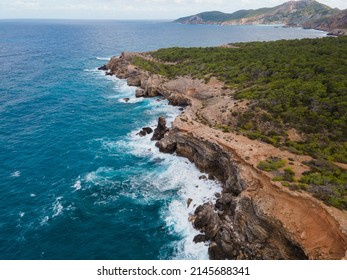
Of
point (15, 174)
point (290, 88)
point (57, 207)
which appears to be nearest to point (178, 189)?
point (57, 207)

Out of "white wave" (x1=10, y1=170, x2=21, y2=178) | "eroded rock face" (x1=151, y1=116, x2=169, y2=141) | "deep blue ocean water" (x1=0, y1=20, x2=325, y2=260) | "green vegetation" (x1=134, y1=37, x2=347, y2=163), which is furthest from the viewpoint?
"eroded rock face" (x1=151, y1=116, x2=169, y2=141)

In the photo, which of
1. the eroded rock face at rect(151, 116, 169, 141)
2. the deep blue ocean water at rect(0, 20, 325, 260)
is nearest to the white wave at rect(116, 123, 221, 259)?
the deep blue ocean water at rect(0, 20, 325, 260)

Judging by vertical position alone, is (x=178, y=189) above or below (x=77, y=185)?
below

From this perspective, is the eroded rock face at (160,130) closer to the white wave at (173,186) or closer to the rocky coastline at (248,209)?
the rocky coastline at (248,209)

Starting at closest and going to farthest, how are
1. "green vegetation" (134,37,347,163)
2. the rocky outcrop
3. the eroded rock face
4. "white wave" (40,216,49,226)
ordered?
the rocky outcrop
"white wave" (40,216,49,226)
"green vegetation" (134,37,347,163)
the eroded rock face

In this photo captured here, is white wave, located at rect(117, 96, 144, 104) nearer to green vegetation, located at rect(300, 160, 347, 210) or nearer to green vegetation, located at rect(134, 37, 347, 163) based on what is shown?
green vegetation, located at rect(134, 37, 347, 163)

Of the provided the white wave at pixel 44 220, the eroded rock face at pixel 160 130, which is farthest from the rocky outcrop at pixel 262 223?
the eroded rock face at pixel 160 130

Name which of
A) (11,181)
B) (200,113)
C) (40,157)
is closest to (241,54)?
(200,113)

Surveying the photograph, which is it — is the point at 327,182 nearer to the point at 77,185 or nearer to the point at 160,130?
the point at 160,130
